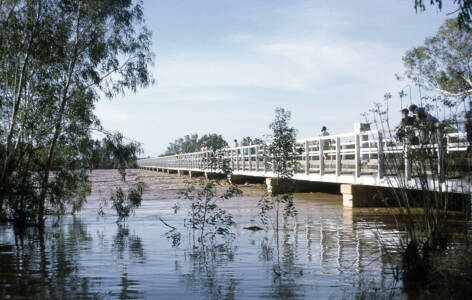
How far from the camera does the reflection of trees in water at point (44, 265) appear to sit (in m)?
5.67

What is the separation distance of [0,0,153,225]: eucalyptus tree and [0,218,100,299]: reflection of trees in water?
179 cm

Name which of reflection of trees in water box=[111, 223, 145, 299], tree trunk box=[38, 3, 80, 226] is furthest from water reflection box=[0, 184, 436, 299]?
tree trunk box=[38, 3, 80, 226]

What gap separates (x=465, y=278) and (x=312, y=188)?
1791 centimetres

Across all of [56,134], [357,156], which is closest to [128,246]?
[56,134]

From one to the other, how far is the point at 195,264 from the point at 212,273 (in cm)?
72

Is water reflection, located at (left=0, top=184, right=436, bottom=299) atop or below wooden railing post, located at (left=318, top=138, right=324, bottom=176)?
below

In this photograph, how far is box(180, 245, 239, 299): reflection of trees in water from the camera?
564 cm

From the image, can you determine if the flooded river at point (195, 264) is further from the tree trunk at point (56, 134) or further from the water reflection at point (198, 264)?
the tree trunk at point (56, 134)

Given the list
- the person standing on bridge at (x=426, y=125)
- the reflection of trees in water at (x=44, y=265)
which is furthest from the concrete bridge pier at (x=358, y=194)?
the person standing on bridge at (x=426, y=125)

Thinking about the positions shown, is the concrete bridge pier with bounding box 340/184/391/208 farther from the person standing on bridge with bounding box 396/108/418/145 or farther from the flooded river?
the person standing on bridge with bounding box 396/108/418/145

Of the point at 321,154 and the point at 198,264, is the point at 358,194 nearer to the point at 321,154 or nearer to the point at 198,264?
the point at 321,154

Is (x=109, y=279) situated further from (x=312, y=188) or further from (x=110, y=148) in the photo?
(x=312, y=188)

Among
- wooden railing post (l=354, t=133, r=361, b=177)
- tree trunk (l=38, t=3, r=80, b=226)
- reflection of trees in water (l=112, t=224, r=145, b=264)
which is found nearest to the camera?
reflection of trees in water (l=112, t=224, r=145, b=264)

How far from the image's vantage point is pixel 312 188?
22875 millimetres
